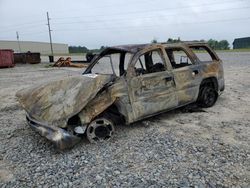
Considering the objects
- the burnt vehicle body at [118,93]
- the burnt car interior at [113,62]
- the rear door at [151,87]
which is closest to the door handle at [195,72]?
the burnt vehicle body at [118,93]

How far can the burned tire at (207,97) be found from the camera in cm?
672

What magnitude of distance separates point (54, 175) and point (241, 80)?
9.11 m

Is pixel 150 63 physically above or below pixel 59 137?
above

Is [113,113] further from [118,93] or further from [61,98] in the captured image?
[61,98]

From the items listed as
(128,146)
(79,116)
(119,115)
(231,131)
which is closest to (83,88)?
(79,116)

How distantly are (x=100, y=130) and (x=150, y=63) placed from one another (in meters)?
2.14

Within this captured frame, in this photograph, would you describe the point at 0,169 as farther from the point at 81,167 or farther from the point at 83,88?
the point at 83,88

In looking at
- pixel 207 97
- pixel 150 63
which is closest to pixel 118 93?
pixel 150 63

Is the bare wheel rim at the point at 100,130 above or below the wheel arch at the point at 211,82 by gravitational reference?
below

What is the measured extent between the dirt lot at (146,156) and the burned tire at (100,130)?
0.17 meters

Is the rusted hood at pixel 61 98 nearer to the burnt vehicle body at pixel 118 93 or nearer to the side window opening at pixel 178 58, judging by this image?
the burnt vehicle body at pixel 118 93

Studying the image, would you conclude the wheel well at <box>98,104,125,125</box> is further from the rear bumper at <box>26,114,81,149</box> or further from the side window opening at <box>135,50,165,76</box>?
the side window opening at <box>135,50,165,76</box>

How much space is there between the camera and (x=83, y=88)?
490cm

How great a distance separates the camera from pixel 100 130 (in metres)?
4.95
